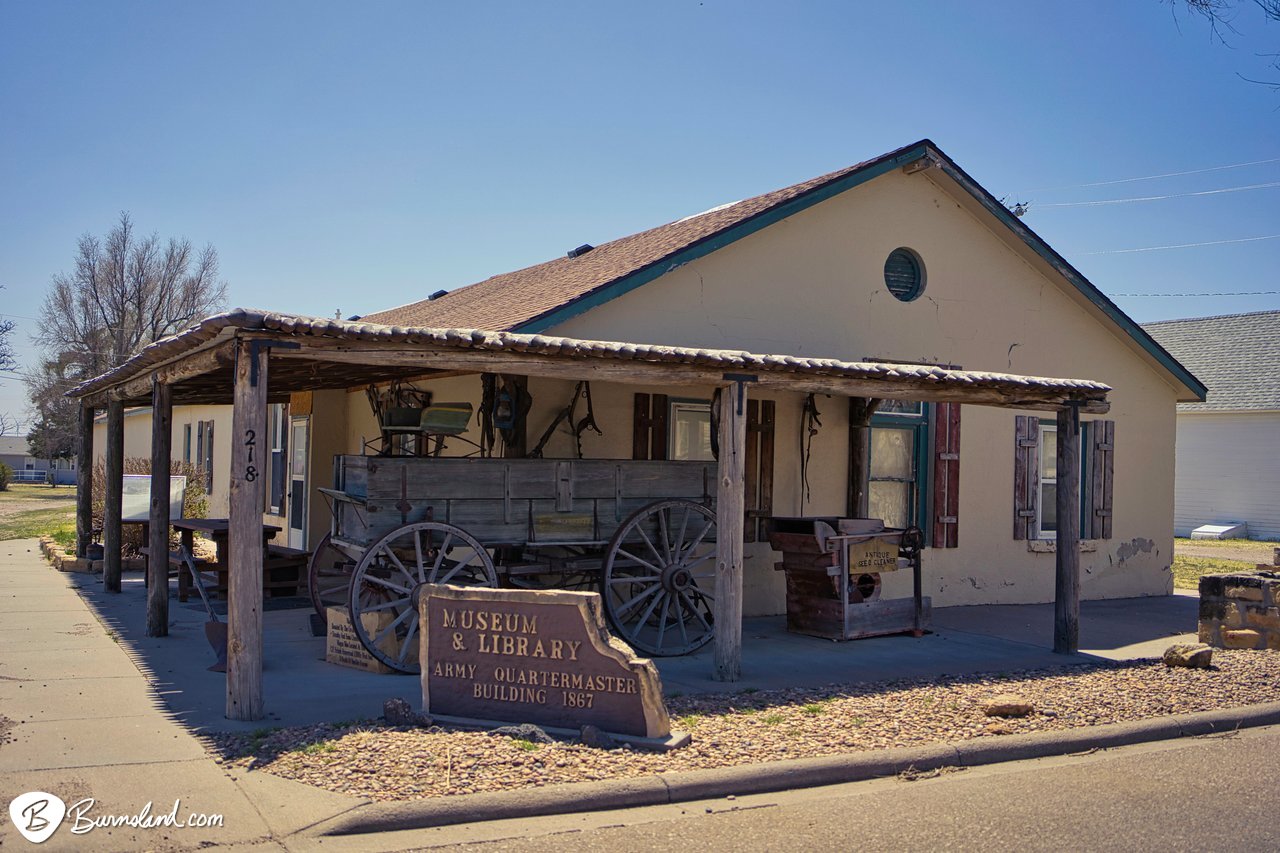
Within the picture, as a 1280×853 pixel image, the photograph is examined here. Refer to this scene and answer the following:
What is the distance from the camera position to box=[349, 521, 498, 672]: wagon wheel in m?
8.47

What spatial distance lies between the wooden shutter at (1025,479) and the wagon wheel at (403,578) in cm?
726

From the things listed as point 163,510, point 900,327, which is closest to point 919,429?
point 900,327

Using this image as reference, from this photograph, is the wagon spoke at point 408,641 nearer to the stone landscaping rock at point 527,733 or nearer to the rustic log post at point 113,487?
the stone landscaping rock at point 527,733

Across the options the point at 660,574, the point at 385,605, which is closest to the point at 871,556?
the point at 660,574

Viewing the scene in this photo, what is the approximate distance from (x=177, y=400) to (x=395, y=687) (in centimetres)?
729

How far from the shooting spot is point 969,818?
18.7ft

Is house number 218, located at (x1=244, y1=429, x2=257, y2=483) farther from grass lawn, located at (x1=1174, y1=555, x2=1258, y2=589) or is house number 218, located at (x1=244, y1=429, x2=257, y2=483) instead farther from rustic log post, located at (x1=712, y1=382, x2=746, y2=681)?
grass lawn, located at (x1=1174, y1=555, x2=1258, y2=589)

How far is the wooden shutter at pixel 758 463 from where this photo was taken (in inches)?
459

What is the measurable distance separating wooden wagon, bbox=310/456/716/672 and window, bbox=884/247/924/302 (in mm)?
3973

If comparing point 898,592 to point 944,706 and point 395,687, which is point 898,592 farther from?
point 395,687

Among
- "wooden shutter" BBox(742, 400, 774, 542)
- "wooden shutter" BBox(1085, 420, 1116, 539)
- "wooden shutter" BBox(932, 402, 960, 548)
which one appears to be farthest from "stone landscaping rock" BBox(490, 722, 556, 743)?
"wooden shutter" BBox(1085, 420, 1116, 539)

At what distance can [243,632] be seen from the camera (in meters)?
6.89

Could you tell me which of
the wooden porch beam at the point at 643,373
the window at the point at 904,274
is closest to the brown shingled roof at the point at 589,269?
the window at the point at 904,274

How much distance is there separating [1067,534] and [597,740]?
19.1 feet
